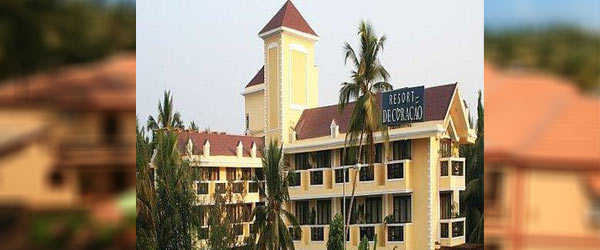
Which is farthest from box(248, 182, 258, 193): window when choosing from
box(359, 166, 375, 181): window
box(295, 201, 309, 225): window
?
box(359, 166, 375, 181): window

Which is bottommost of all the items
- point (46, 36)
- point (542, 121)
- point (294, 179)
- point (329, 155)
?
point (294, 179)

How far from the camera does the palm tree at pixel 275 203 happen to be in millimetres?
2902

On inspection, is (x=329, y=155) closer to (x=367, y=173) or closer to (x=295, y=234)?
(x=367, y=173)

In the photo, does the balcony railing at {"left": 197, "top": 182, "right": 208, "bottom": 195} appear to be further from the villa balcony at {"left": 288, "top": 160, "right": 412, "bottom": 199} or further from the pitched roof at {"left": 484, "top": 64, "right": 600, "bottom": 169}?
the pitched roof at {"left": 484, "top": 64, "right": 600, "bottom": 169}

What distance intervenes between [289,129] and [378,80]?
47cm

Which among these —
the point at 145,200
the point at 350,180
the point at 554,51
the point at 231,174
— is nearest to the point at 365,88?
the point at 350,180

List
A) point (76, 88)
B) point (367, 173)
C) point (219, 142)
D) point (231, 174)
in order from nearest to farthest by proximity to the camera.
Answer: point (76, 88) → point (367, 173) → point (219, 142) → point (231, 174)

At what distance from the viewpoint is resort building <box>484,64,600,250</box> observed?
1.03 metres

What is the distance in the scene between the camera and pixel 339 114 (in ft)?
8.71

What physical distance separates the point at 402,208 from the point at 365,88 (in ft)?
1.62

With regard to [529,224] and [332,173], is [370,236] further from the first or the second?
[529,224]

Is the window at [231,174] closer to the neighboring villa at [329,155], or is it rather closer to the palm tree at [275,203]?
the neighboring villa at [329,155]

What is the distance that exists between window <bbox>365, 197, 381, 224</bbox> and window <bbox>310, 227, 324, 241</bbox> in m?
0.23

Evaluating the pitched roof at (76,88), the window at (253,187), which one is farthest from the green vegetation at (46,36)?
the window at (253,187)
